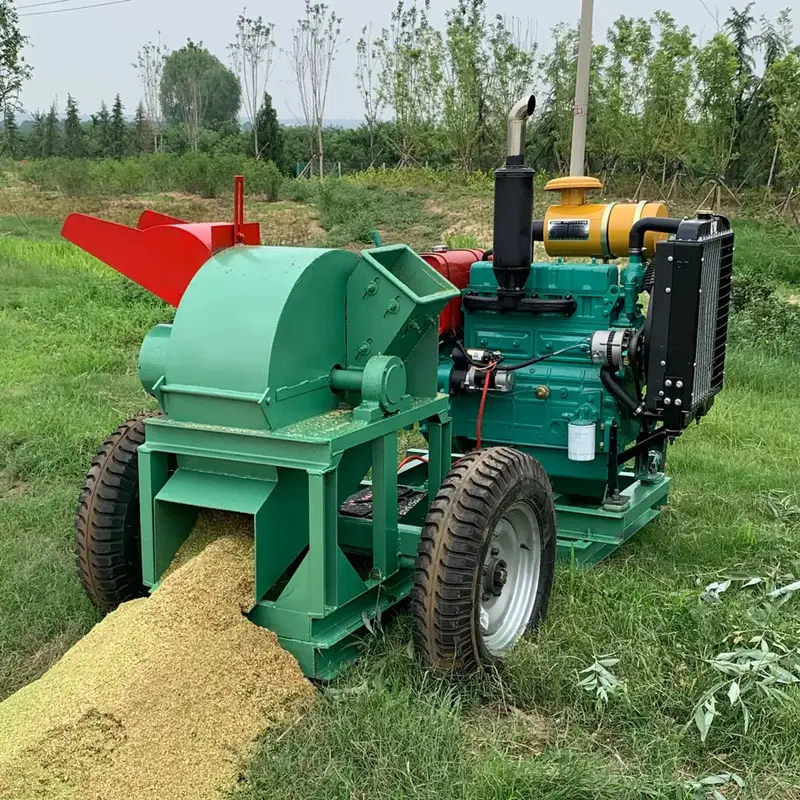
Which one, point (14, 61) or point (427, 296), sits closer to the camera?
point (427, 296)

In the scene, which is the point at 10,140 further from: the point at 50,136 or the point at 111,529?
the point at 111,529

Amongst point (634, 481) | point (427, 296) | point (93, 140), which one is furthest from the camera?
point (93, 140)

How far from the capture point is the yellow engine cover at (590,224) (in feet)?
14.2

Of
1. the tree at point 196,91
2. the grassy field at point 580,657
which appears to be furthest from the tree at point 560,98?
the grassy field at point 580,657

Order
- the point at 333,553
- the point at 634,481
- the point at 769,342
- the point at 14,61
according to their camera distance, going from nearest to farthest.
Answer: the point at 333,553, the point at 634,481, the point at 769,342, the point at 14,61

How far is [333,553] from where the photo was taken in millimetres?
2818

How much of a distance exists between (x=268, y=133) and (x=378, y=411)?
29388mm

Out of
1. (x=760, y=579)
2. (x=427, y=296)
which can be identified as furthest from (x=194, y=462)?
(x=760, y=579)

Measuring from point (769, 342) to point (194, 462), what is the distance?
22.9 ft

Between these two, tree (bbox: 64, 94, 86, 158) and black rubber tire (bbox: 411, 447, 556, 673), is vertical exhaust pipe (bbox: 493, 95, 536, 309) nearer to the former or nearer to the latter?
black rubber tire (bbox: 411, 447, 556, 673)

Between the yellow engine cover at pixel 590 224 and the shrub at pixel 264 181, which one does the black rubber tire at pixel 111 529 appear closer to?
the yellow engine cover at pixel 590 224

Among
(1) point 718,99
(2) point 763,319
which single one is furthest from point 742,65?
(2) point 763,319

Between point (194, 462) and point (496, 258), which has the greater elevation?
point (496, 258)

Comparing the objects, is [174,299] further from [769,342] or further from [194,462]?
[769,342]
